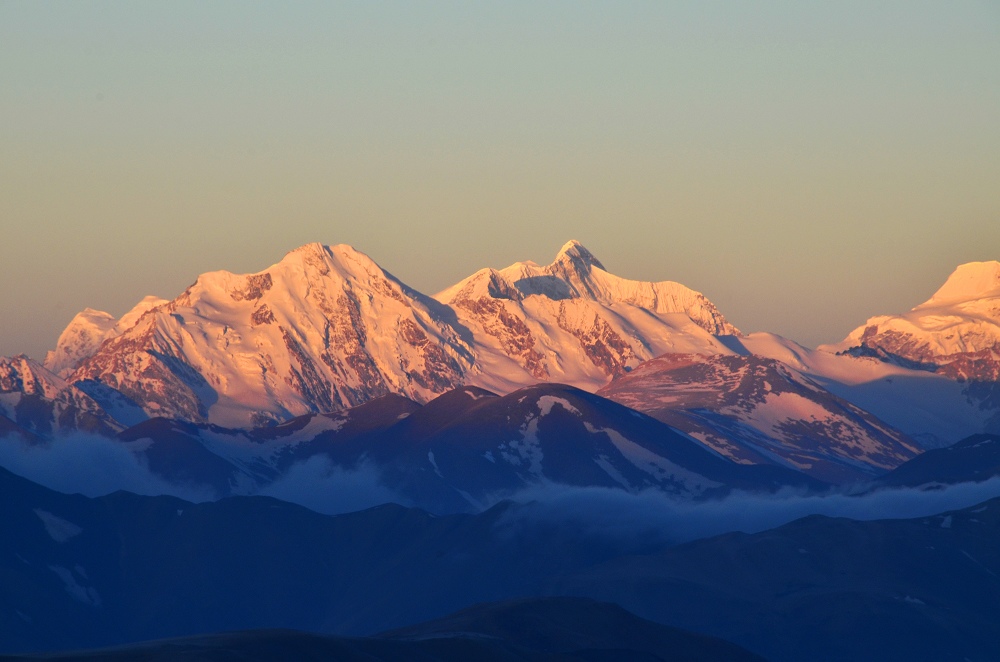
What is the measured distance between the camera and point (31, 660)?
646 feet

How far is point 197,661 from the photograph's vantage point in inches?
7692

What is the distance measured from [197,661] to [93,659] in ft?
35.0

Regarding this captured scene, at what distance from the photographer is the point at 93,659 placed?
7869 inches

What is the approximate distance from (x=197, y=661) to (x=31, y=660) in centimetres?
1455

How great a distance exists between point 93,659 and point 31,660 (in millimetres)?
5615
